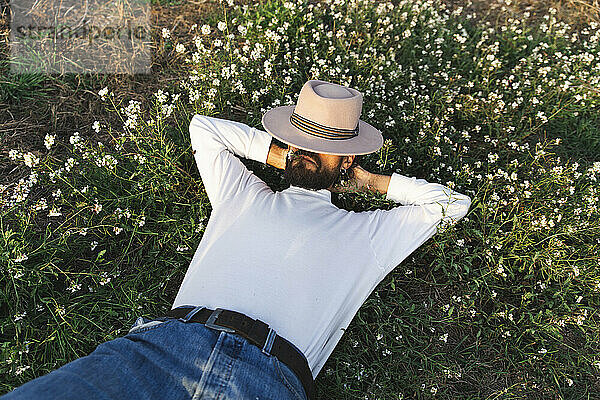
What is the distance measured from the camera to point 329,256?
2.57 metres

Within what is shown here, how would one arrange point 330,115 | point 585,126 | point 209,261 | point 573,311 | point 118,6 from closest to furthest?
point 209,261
point 330,115
point 573,311
point 585,126
point 118,6

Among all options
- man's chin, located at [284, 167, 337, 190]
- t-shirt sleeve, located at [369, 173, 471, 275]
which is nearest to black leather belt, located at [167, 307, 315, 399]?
t-shirt sleeve, located at [369, 173, 471, 275]

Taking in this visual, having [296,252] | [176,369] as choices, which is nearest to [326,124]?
[296,252]

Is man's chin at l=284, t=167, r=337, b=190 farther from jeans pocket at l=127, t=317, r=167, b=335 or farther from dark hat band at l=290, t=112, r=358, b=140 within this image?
jeans pocket at l=127, t=317, r=167, b=335

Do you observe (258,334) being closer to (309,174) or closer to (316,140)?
(309,174)

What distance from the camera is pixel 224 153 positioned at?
3115mm

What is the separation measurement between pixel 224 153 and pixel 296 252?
3.27 ft

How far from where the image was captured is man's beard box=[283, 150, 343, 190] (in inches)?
115

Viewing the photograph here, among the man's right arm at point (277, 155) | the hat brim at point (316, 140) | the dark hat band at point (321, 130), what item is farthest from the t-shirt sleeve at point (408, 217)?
the man's right arm at point (277, 155)

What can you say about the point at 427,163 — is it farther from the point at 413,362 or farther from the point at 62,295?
the point at 62,295

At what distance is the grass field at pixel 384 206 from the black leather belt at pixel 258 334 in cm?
79

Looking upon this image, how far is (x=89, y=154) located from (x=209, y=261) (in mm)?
1624

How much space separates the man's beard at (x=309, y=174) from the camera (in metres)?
2.93

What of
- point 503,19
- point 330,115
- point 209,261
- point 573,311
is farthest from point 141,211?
point 503,19
